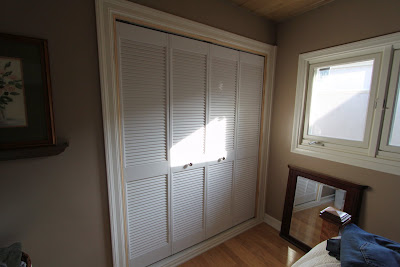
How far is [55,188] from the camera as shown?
115 centimetres

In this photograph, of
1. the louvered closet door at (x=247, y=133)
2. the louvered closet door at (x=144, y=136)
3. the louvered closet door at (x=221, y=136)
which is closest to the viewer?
the louvered closet door at (x=144, y=136)

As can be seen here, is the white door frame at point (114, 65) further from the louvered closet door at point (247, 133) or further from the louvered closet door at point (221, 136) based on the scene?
the louvered closet door at point (247, 133)

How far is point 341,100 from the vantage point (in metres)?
1.71

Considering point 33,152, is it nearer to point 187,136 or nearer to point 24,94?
point 24,94

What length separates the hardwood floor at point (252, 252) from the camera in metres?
1.76

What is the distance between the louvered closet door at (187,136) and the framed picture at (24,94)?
807 millimetres

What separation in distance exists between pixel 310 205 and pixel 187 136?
152cm

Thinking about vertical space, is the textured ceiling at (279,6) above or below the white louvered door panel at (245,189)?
above

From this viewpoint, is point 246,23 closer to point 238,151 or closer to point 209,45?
point 209,45

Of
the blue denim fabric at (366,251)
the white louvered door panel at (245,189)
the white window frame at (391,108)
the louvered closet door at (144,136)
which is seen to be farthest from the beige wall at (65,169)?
the white window frame at (391,108)


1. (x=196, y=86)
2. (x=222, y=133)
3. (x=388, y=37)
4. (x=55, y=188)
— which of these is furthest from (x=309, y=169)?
(x=55, y=188)

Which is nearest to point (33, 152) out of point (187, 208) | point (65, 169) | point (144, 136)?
point (65, 169)

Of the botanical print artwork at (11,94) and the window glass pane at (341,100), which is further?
the window glass pane at (341,100)

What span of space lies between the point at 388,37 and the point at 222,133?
148cm
